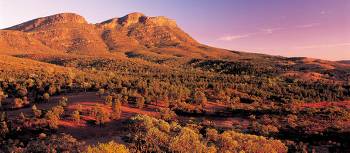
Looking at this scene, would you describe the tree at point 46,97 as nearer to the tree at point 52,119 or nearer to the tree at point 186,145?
the tree at point 52,119

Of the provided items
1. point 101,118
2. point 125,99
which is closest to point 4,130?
point 101,118

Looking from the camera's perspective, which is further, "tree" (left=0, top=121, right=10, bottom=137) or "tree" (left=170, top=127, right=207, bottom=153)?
"tree" (left=0, top=121, right=10, bottom=137)

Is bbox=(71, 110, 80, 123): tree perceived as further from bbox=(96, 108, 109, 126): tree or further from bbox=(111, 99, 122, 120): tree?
bbox=(111, 99, 122, 120): tree

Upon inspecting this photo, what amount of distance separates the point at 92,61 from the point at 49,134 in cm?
13073

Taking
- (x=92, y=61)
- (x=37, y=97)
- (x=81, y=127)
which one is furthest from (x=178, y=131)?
(x=92, y=61)

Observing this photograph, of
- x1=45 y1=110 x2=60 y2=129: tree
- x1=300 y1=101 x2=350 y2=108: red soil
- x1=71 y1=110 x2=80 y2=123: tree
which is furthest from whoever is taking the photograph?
x1=300 y1=101 x2=350 y2=108: red soil

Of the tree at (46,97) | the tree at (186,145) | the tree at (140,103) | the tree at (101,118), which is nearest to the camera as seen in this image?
the tree at (186,145)

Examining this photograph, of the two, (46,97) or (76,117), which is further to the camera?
(46,97)

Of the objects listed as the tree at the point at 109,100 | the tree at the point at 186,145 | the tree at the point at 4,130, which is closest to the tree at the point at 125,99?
the tree at the point at 109,100

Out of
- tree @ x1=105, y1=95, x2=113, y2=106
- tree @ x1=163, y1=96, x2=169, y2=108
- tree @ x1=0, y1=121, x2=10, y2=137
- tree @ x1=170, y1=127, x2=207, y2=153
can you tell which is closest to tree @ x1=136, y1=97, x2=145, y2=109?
tree @ x1=105, y1=95, x2=113, y2=106

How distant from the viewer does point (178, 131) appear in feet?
146

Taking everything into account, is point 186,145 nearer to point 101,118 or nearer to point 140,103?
point 101,118

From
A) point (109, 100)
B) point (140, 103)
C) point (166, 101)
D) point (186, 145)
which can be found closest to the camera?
point (186, 145)

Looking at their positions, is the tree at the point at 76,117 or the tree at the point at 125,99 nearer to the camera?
the tree at the point at 76,117
